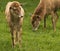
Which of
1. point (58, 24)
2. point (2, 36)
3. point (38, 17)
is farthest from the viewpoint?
point (58, 24)

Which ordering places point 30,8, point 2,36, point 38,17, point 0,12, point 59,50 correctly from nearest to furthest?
point 59,50 < point 2,36 < point 38,17 < point 0,12 < point 30,8

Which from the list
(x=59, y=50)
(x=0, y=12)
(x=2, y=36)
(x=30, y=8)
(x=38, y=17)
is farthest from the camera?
(x=30, y=8)

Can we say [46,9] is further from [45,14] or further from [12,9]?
[12,9]

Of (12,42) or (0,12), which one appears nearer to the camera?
(12,42)

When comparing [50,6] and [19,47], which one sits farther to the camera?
[50,6]

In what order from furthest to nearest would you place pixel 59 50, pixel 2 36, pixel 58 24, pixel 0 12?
pixel 0 12 < pixel 58 24 < pixel 2 36 < pixel 59 50

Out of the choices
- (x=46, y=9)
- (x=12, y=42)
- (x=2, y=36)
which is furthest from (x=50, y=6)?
(x=12, y=42)

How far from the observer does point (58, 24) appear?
1549 cm

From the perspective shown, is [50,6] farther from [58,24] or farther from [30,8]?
[30,8]

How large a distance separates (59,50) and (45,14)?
442 centimetres

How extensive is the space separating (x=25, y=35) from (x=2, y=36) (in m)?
1.00

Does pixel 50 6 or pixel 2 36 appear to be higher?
pixel 50 6

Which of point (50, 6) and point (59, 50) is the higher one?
point (50, 6)

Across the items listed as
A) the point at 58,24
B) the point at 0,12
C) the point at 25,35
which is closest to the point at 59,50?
the point at 25,35
